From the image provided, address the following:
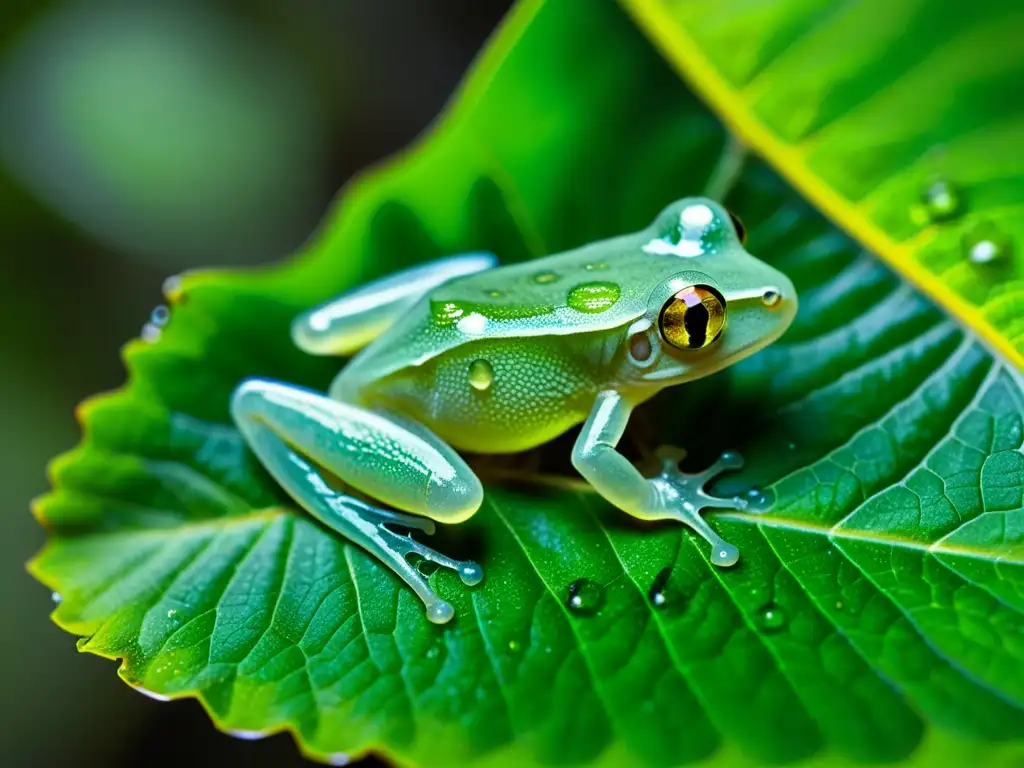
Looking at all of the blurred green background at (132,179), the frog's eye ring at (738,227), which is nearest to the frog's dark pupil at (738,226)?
the frog's eye ring at (738,227)

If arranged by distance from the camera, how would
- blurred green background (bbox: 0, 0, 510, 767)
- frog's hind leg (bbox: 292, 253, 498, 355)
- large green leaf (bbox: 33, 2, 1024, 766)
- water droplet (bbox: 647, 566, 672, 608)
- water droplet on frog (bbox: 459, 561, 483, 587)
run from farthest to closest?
blurred green background (bbox: 0, 0, 510, 767) → frog's hind leg (bbox: 292, 253, 498, 355) → water droplet on frog (bbox: 459, 561, 483, 587) → water droplet (bbox: 647, 566, 672, 608) → large green leaf (bbox: 33, 2, 1024, 766)

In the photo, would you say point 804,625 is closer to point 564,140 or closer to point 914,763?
point 914,763

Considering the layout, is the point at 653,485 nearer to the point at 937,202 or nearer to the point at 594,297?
the point at 594,297

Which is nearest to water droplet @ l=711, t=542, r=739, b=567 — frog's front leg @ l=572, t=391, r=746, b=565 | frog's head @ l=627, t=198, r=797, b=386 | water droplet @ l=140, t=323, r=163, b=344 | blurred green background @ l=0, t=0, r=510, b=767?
frog's front leg @ l=572, t=391, r=746, b=565

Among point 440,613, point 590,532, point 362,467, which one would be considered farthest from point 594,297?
point 440,613

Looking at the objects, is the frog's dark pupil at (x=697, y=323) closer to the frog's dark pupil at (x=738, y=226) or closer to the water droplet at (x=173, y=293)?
the frog's dark pupil at (x=738, y=226)

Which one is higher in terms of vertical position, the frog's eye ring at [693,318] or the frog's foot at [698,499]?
the frog's eye ring at [693,318]

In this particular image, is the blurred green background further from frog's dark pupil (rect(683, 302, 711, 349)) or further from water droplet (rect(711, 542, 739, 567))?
frog's dark pupil (rect(683, 302, 711, 349))

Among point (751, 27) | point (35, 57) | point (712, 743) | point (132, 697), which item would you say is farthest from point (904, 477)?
point (35, 57)
